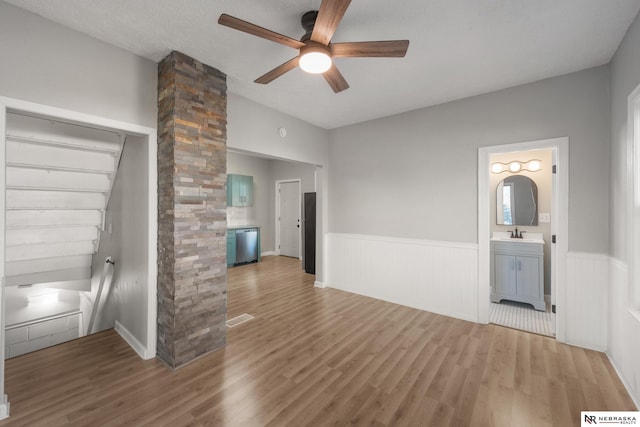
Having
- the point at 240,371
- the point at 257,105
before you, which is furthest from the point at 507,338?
the point at 257,105

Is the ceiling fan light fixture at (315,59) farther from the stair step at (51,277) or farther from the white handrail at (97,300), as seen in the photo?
Answer: the stair step at (51,277)

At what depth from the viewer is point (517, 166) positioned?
419cm

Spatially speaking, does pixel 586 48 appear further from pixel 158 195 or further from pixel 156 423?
pixel 156 423

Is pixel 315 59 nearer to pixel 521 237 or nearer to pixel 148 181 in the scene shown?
pixel 148 181

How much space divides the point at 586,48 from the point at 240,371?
406 cm

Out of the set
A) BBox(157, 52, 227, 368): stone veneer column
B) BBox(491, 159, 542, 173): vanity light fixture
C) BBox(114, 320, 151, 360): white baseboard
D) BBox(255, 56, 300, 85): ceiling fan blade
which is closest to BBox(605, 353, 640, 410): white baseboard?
BBox(491, 159, 542, 173): vanity light fixture

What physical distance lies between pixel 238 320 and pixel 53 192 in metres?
2.47

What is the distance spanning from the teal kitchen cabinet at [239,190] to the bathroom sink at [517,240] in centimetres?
540

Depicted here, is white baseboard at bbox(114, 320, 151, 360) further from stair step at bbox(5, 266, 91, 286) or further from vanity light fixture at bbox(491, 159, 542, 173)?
vanity light fixture at bbox(491, 159, 542, 173)

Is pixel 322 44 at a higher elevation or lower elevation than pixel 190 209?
higher

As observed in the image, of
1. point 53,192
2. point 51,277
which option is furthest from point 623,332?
point 51,277

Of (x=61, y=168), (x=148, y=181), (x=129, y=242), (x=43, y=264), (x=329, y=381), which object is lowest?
(x=329, y=381)

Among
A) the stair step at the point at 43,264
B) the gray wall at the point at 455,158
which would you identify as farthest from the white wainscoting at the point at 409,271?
the stair step at the point at 43,264

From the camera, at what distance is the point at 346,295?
4273 mm
